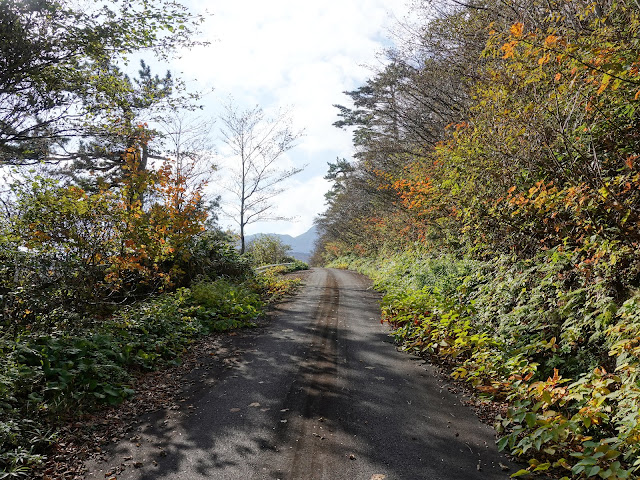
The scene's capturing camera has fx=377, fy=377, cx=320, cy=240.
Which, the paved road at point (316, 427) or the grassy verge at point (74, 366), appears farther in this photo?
the grassy verge at point (74, 366)

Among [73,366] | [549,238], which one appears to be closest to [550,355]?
[549,238]

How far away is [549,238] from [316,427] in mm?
4735

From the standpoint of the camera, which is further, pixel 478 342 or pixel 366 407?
pixel 478 342

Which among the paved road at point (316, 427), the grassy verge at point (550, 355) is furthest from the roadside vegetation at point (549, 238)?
the paved road at point (316, 427)

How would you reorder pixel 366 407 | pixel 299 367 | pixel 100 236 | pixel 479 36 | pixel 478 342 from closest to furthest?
pixel 366 407 < pixel 478 342 < pixel 299 367 < pixel 100 236 < pixel 479 36

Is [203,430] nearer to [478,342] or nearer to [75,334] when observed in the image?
[75,334]

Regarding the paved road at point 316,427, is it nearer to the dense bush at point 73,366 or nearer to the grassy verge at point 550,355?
the grassy verge at point 550,355

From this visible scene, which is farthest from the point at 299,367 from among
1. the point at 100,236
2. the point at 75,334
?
the point at 100,236

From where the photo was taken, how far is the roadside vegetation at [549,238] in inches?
148

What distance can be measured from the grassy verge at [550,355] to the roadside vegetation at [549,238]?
2 cm

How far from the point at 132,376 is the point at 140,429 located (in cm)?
167

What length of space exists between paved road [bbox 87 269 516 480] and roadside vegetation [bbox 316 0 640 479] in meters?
0.57

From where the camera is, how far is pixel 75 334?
19.7 ft

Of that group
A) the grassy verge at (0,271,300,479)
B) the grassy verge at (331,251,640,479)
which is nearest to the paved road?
the grassy verge at (331,251,640,479)
